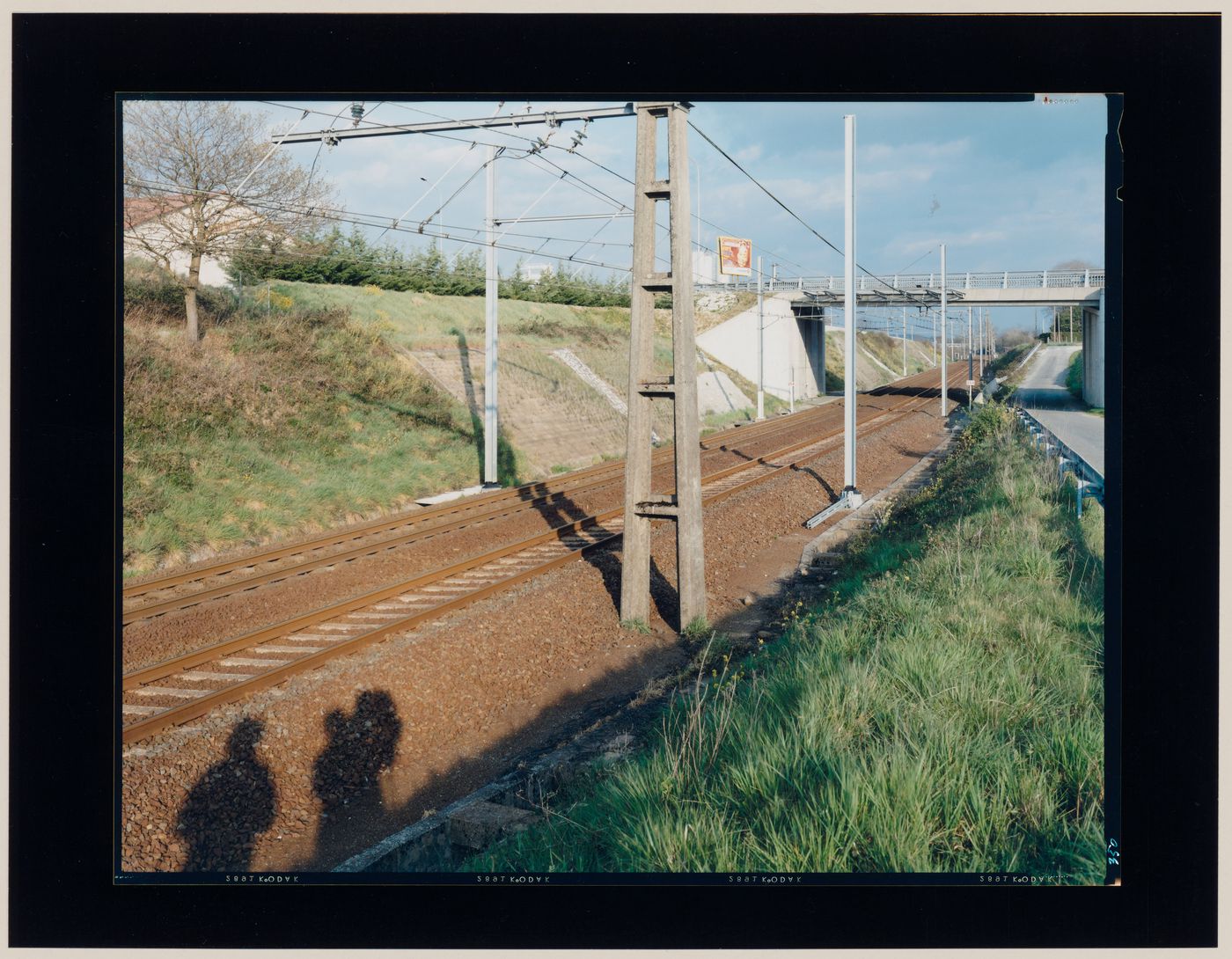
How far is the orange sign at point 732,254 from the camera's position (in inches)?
2068

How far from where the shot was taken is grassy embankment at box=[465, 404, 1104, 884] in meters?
3.88

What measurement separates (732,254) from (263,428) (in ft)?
136

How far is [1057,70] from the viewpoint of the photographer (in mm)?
3934

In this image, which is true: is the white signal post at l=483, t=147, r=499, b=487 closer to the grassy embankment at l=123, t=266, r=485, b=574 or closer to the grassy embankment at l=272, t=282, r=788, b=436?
the grassy embankment at l=123, t=266, r=485, b=574

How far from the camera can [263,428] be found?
59.3 ft

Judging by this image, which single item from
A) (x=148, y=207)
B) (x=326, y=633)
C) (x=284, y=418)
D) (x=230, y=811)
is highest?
(x=148, y=207)

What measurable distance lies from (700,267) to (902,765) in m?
44.9

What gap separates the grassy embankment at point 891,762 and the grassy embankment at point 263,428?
10.0 metres

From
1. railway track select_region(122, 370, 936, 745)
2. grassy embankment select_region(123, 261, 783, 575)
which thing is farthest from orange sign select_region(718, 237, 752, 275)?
railway track select_region(122, 370, 936, 745)

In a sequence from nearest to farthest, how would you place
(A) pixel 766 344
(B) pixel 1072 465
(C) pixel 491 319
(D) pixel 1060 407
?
(B) pixel 1072 465 → (C) pixel 491 319 → (D) pixel 1060 407 → (A) pixel 766 344

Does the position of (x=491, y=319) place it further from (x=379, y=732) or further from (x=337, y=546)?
(x=379, y=732)

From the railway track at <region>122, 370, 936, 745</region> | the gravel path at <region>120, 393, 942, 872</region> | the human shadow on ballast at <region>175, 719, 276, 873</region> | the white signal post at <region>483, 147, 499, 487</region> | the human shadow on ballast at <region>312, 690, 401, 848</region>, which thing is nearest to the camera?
the human shadow on ballast at <region>175, 719, 276, 873</region>

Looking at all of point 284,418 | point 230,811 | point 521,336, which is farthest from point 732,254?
point 230,811

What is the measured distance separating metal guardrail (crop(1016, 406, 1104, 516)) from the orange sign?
32.6 meters
